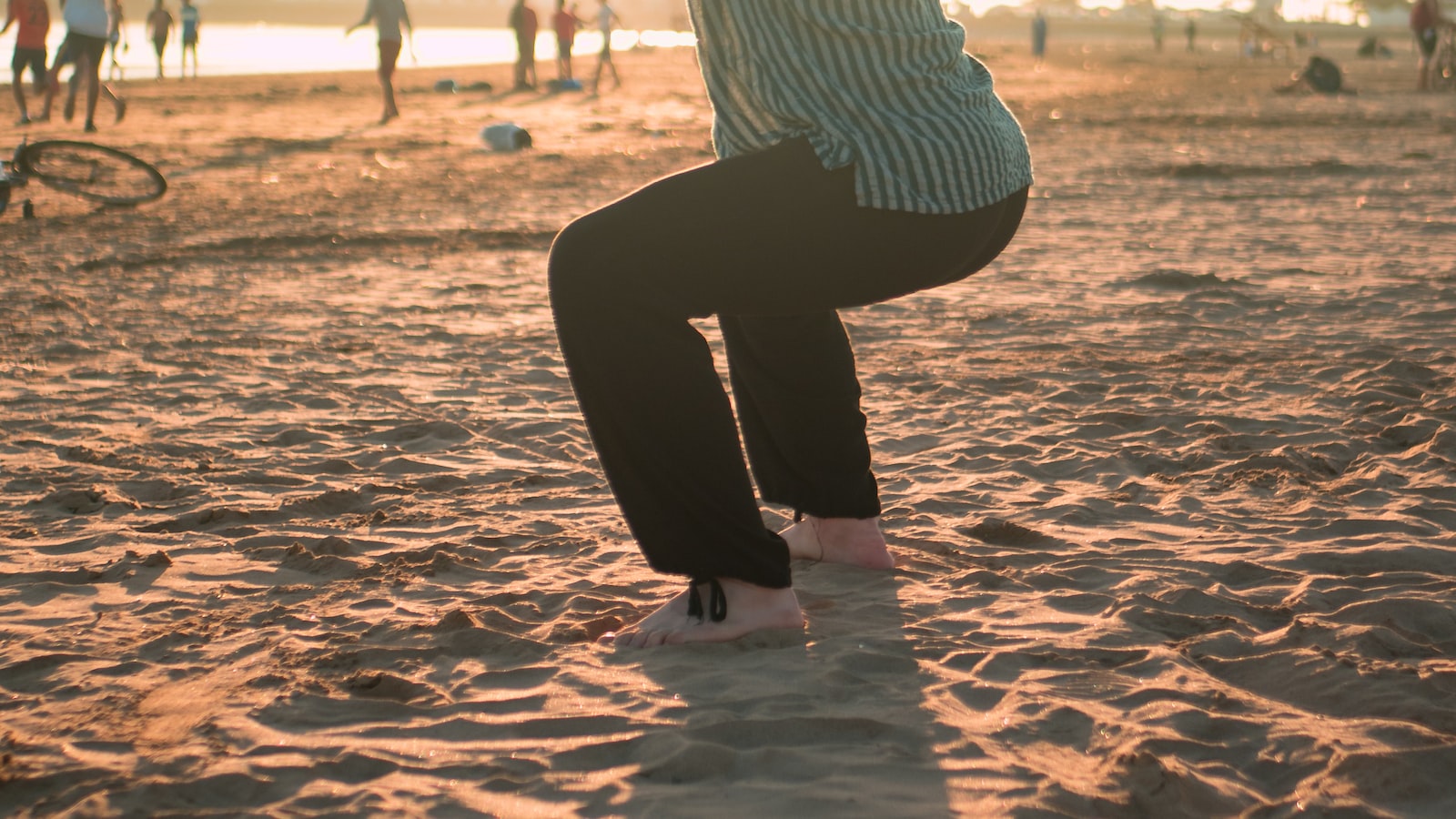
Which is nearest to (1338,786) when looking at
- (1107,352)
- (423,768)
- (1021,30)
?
(423,768)

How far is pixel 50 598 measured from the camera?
2742 millimetres

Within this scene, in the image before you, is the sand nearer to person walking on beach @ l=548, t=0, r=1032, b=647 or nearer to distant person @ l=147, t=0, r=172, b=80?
person walking on beach @ l=548, t=0, r=1032, b=647

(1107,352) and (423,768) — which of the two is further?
(1107,352)

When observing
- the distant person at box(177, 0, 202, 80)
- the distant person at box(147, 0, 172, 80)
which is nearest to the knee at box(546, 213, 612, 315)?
the distant person at box(147, 0, 172, 80)

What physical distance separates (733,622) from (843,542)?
50 centimetres

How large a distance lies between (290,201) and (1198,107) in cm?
1471

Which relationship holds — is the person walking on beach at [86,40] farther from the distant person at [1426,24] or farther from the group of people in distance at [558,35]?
the distant person at [1426,24]

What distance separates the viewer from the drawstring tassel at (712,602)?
2.47 metres

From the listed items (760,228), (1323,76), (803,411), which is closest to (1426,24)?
(1323,76)

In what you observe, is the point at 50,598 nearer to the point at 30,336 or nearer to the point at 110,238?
the point at 30,336

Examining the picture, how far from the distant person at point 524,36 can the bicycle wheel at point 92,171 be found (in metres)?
14.2

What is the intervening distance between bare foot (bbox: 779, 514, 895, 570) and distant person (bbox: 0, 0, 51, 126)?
13.4 m

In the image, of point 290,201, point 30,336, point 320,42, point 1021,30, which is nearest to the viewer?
point 30,336

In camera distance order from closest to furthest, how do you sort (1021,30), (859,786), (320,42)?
(859,786), (320,42), (1021,30)
